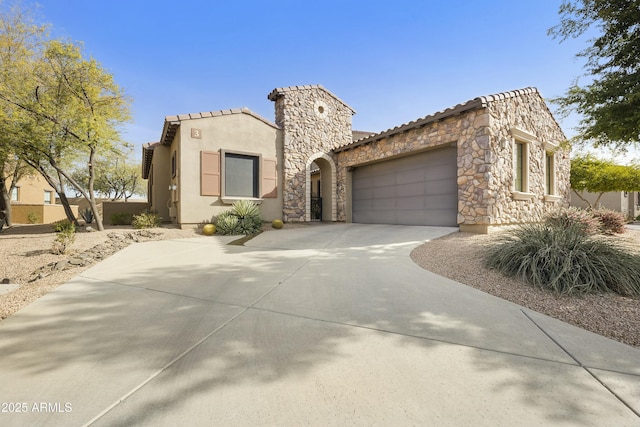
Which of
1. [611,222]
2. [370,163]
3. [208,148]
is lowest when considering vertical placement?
[611,222]

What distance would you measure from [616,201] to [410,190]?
2441 centimetres

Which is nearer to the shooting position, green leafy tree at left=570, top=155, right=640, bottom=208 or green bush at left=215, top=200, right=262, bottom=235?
green bush at left=215, top=200, right=262, bottom=235

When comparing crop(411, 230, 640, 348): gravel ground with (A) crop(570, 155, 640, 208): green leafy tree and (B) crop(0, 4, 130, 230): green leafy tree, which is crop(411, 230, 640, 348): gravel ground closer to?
(B) crop(0, 4, 130, 230): green leafy tree

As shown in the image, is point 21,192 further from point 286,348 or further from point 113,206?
point 286,348

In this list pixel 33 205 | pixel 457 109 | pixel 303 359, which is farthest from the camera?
pixel 33 205

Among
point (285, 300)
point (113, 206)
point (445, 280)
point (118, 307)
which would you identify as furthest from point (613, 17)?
point (113, 206)

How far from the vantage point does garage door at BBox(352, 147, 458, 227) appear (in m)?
8.84

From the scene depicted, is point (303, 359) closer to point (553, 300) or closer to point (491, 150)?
point (553, 300)

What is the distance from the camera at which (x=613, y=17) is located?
4.97 m

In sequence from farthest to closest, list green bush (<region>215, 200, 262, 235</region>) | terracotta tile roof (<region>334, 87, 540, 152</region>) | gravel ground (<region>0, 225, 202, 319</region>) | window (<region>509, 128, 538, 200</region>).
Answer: green bush (<region>215, 200, 262, 235</region>) < window (<region>509, 128, 538, 200</region>) < terracotta tile roof (<region>334, 87, 540, 152</region>) < gravel ground (<region>0, 225, 202, 319</region>)

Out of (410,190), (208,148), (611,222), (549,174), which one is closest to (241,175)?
(208,148)

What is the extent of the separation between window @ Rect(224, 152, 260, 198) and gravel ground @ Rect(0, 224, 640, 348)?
4.71m

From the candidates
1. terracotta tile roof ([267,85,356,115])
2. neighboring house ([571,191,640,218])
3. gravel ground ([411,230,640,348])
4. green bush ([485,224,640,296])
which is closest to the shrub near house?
green bush ([485,224,640,296])

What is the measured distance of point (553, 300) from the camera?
3402mm
